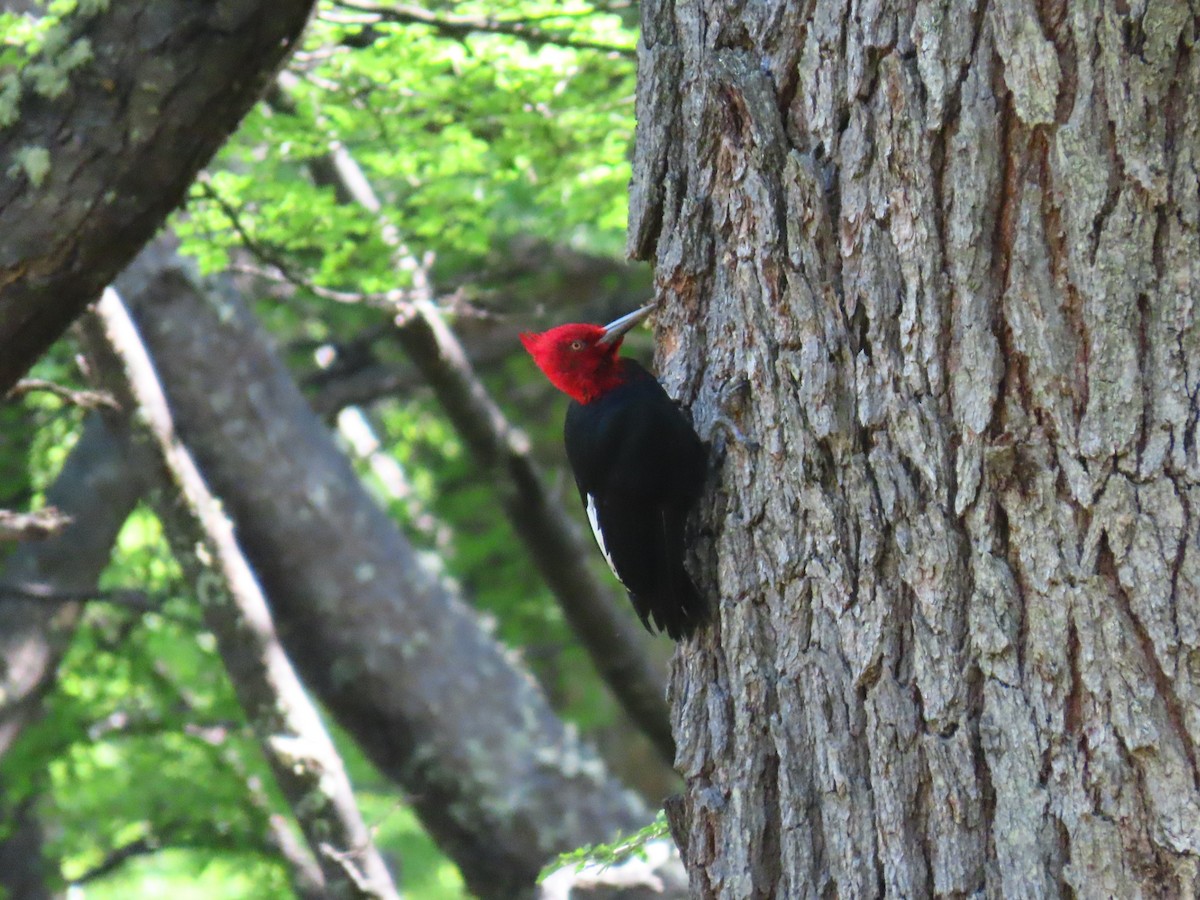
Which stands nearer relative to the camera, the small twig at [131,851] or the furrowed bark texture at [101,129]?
the furrowed bark texture at [101,129]

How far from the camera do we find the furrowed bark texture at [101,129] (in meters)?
3.21

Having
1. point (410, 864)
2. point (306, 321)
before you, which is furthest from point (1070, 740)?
point (410, 864)

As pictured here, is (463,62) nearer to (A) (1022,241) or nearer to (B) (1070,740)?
(A) (1022,241)

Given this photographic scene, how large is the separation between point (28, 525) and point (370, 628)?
215 centimetres

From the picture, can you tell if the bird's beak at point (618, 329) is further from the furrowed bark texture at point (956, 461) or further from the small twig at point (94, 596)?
the small twig at point (94, 596)

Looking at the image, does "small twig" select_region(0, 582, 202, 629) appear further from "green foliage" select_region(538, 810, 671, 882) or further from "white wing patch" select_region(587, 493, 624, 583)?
"green foliage" select_region(538, 810, 671, 882)

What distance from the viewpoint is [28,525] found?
361 centimetres

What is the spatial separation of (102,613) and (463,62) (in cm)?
544

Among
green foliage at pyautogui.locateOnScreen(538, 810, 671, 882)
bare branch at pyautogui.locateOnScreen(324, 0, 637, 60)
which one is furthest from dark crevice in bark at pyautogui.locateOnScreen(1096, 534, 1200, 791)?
bare branch at pyautogui.locateOnScreen(324, 0, 637, 60)

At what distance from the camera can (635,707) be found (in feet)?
20.0

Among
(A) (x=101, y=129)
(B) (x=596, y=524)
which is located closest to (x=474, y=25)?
(A) (x=101, y=129)

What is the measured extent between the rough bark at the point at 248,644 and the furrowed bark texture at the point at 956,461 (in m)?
2.82

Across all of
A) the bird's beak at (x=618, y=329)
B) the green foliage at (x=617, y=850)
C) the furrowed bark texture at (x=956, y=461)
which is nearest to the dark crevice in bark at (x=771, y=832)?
the furrowed bark texture at (x=956, y=461)

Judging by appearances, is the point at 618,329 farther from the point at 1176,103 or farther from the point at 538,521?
the point at 538,521
